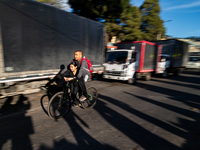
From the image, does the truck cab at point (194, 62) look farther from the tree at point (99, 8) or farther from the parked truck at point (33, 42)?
the parked truck at point (33, 42)

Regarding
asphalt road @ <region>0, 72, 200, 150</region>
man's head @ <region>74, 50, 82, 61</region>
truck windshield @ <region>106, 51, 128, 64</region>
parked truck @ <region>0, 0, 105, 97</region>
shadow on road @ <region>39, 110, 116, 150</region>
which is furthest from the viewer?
truck windshield @ <region>106, 51, 128, 64</region>

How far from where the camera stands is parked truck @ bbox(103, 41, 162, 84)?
30.0ft

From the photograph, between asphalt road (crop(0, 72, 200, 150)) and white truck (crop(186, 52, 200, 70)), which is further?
white truck (crop(186, 52, 200, 70))

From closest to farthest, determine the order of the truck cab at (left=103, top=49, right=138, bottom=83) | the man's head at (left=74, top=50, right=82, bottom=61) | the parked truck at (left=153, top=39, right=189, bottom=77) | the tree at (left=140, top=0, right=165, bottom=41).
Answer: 1. the man's head at (left=74, top=50, right=82, bottom=61)
2. the truck cab at (left=103, top=49, right=138, bottom=83)
3. the parked truck at (left=153, top=39, right=189, bottom=77)
4. the tree at (left=140, top=0, right=165, bottom=41)

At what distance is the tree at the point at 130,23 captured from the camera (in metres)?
17.6

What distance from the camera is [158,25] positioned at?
98.8 feet

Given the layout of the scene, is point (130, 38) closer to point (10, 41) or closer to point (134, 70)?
point (134, 70)

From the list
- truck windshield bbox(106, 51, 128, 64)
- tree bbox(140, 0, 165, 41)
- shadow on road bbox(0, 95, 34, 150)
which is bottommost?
shadow on road bbox(0, 95, 34, 150)

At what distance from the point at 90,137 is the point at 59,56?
13.3 feet

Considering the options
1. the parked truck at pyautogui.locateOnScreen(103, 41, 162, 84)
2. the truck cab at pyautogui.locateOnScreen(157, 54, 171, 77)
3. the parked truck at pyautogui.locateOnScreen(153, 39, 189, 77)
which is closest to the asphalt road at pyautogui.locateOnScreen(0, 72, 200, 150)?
the parked truck at pyautogui.locateOnScreen(103, 41, 162, 84)

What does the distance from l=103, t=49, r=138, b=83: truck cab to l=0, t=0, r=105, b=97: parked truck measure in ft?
9.58

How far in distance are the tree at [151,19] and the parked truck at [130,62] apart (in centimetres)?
1995

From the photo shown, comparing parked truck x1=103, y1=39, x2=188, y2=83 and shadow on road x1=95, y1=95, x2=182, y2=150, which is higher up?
parked truck x1=103, y1=39, x2=188, y2=83

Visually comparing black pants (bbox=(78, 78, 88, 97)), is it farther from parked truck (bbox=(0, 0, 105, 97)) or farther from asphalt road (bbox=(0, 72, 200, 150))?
parked truck (bbox=(0, 0, 105, 97))
